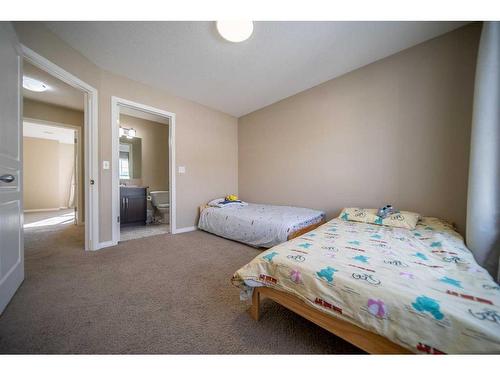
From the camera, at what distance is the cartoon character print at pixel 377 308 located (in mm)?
736

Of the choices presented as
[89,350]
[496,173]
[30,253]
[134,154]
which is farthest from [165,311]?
[134,154]

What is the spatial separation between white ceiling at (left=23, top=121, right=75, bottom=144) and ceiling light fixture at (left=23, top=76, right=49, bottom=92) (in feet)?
7.71

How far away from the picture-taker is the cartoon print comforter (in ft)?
2.07

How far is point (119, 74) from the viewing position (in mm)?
2500

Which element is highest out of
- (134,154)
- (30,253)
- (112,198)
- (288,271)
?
(134,154)

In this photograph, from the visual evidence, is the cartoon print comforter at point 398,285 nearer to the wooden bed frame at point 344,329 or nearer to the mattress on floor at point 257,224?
the wooden bed frame at point 344,329

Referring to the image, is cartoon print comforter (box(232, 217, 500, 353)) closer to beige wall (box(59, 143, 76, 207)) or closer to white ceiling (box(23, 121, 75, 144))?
white ceiling (box(23, 121, 75, 144))

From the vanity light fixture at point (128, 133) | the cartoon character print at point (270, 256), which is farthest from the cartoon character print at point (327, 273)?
the vanity light fixture at point (128, 133)

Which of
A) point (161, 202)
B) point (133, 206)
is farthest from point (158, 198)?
point (133, 206)

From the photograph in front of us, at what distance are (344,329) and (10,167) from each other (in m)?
2.39

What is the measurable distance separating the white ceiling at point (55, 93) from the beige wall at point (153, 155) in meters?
1.23

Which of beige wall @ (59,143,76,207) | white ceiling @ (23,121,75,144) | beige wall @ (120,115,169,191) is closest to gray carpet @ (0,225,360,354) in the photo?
beige wall @ (120,115,169,191)
